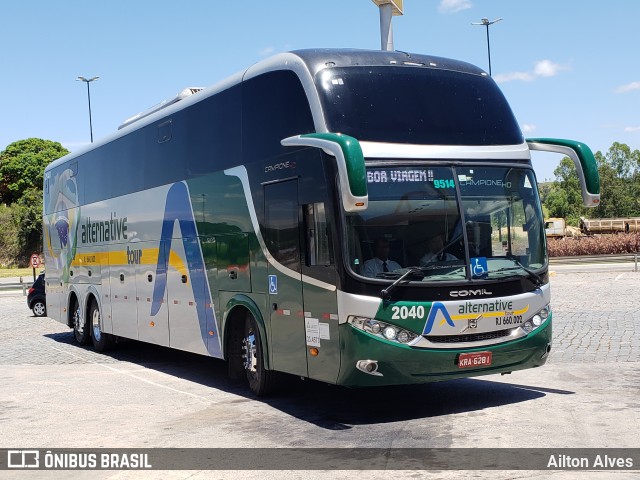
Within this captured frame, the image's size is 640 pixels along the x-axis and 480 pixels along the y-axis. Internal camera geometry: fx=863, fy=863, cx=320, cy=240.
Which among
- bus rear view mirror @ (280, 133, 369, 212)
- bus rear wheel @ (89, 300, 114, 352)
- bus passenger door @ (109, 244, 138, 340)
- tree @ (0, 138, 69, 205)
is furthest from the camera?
tree @ (0, 138, 69, 205)

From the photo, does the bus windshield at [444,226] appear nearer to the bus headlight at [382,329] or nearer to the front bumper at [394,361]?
the bus headlight at [382,329]

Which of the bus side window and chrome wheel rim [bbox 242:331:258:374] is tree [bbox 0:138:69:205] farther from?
the bus side window

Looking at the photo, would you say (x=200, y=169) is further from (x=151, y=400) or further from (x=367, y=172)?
(x=367, y=172)

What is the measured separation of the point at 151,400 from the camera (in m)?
11.2

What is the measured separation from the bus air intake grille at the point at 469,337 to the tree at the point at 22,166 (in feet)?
285

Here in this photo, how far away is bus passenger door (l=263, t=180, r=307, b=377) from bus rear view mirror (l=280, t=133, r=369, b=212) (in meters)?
1.44

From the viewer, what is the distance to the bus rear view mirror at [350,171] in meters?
7.96

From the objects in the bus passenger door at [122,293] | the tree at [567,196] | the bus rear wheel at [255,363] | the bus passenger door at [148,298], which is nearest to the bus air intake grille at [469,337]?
the bus rear wheel at [255,363]

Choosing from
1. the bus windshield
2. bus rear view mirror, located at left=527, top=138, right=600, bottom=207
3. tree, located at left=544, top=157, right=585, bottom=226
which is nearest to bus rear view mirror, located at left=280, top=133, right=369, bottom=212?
the bus windshield

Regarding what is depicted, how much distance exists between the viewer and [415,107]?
951 centimetres

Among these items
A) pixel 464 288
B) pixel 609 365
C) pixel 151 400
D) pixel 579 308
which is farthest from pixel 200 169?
pixel 579 308

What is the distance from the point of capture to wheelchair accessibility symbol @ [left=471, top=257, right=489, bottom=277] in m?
9.08

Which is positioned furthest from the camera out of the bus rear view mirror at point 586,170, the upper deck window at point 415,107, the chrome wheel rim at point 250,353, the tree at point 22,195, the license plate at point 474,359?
the tree at point 22,195

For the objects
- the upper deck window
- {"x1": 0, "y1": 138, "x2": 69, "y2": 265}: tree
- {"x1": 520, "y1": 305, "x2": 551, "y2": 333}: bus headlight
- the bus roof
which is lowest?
{"x1": 520, "y1": 305, "x2": 551, "y2": 333}: bus headlight
